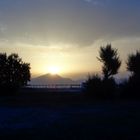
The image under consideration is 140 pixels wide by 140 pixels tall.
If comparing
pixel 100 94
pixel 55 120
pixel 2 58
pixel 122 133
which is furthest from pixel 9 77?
pixel 122 133

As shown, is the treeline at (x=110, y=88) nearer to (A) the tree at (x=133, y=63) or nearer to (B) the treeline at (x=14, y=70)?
(A) the tree at (x=133, y=63)

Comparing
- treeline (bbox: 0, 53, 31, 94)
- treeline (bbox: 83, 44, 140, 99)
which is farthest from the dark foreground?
treeline (bbox: 0, 53, 31, 94)

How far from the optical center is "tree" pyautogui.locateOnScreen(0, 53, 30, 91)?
221 ft

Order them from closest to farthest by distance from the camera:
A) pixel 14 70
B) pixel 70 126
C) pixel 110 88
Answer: pixel 70 126 → pixel 110 88 → pixel 14 70

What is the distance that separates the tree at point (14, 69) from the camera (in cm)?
6750

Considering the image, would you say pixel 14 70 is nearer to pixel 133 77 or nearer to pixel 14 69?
pixel 14 69

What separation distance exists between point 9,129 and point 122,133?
6.15 m

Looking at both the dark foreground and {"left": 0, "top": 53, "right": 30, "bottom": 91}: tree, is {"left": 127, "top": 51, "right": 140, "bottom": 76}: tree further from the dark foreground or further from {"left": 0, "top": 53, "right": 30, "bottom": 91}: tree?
the dark foreground

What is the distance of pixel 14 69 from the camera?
6888cm

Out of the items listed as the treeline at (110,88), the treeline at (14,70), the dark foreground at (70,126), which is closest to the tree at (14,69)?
the treeline at (14,70)

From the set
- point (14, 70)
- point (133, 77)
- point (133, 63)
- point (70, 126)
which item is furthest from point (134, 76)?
point (70, 126)

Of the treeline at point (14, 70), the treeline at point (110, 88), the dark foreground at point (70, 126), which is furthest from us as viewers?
the treeline at point (14, 70)

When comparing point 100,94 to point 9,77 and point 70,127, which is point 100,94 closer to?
point 9,77

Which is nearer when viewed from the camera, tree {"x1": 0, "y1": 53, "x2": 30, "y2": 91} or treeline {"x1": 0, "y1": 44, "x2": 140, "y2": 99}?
treeline {"x1": 0, "y1": 44, "x2": 140, "y2": 99}
